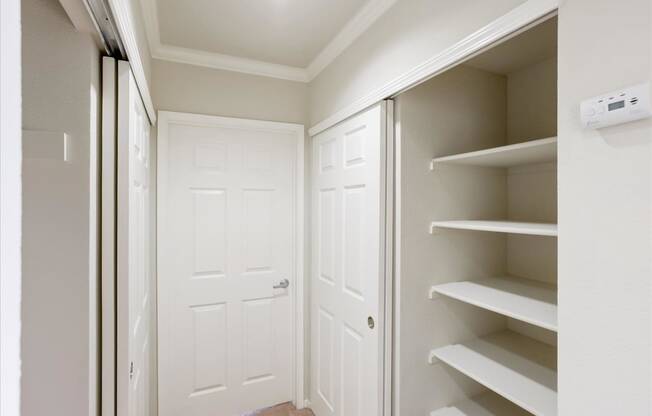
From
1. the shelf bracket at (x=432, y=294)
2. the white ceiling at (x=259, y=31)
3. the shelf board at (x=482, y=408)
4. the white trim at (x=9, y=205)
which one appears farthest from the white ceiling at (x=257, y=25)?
the shelf board at (x=482, y=408)

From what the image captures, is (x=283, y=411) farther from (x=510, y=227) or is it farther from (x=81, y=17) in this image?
(x=81, y=17)

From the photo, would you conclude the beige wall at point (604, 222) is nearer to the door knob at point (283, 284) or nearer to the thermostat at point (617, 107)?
the thermostat at point (617, 107)

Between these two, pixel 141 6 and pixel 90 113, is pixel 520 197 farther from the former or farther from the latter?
pixel 141 6

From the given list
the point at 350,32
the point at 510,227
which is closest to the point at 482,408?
the point at 510,227

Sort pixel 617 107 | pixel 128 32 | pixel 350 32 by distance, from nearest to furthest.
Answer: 1. pixel 617 107
2. pixel 128 32
3. pixel 350 32

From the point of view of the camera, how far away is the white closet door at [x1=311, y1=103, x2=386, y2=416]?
1.63 metres

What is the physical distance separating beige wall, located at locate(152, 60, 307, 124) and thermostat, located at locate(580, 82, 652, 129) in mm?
1909

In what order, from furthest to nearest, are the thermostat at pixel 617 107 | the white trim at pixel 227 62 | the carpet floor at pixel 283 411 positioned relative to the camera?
the carpet floor at pixel 283 411, the white trim at pixel 227 62, the thermostat at pixel 617 107

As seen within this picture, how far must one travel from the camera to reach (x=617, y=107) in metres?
0.74

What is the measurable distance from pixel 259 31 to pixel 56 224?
4.83 feet

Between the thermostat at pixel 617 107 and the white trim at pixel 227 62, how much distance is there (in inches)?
76.9

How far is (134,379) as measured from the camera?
4.47 ft

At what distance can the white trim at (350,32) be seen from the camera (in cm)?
159

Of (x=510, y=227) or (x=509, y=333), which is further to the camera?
(x=509, y=333)
